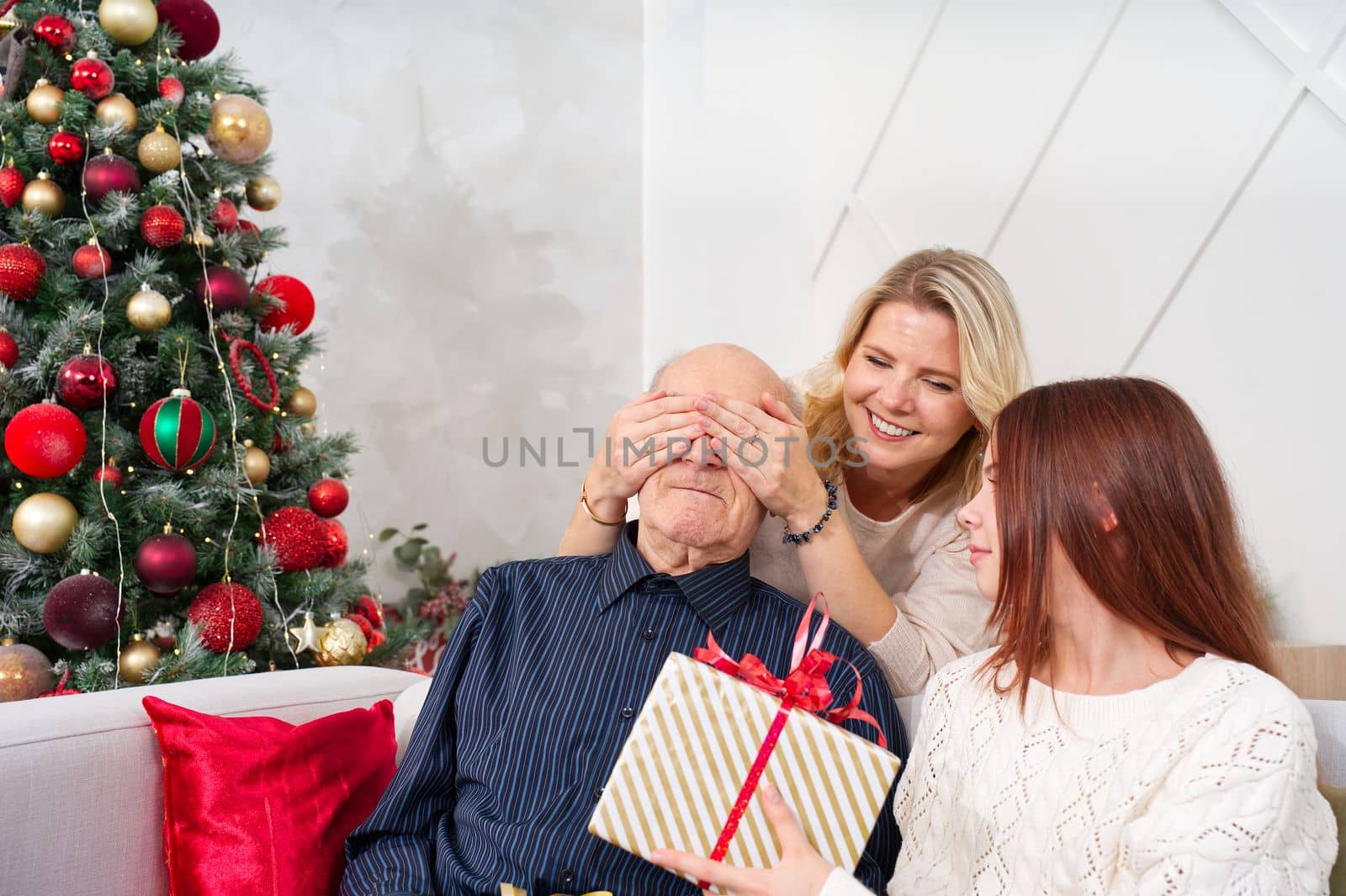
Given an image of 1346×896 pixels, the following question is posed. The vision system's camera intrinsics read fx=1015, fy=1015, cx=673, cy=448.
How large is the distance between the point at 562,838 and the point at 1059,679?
28.2 inches

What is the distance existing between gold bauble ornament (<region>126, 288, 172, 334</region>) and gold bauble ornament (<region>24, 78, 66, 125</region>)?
1.46 ft

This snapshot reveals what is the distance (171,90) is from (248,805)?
1.77 metres

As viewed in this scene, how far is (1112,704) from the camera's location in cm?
125

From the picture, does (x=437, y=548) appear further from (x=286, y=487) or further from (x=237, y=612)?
(x=237, y=612)

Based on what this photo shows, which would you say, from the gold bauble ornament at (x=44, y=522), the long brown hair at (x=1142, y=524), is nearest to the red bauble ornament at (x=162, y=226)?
the gold bauble ornament at (x=44, y=522)

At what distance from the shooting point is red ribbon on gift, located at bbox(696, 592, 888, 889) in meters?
1.21

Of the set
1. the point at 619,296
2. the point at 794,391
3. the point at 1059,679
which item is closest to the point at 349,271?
the point at 619,296

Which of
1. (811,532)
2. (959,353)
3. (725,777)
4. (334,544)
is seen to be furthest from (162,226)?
(725,777)

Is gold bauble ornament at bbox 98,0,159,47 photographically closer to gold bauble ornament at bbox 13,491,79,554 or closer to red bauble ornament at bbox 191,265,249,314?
red bauble ornament at bbox 191,265,249,314

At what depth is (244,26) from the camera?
3.68 m

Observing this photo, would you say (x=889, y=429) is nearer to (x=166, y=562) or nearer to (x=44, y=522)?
(x=166, y=562)

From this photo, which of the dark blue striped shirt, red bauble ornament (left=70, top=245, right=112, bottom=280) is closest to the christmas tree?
red bauble ornament (left=70, top=245, right=112, bottom=280)

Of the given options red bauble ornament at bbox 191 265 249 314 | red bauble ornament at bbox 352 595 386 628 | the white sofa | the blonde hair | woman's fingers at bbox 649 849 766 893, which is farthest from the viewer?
red bauble ornament at bbox 352 595 386 628

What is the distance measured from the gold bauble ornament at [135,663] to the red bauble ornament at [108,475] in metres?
0.37
